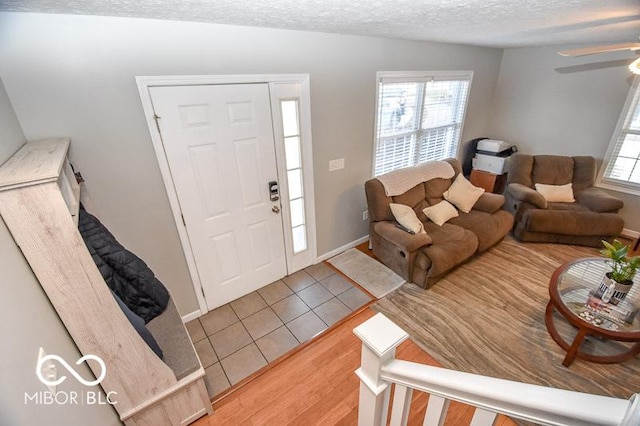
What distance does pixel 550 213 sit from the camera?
3199 mm

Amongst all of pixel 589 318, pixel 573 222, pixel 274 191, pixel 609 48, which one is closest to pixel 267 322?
pixel 274 191

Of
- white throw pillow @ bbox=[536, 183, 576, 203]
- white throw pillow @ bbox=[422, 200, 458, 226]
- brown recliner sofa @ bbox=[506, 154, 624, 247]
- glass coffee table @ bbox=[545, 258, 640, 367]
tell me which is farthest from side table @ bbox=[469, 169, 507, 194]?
glass coffee table @ bbox=[545, 258, 640, 367]

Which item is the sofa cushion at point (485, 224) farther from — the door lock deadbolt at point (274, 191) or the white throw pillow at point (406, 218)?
the door lock deadbolt at point (274, 191)

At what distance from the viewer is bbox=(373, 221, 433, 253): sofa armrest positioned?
2.54 m

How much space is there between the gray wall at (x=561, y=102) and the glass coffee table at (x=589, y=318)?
2.02 meters

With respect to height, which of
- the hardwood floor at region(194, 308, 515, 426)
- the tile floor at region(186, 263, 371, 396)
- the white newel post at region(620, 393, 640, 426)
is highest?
the white newel post at region(620, 393, 640, 426)

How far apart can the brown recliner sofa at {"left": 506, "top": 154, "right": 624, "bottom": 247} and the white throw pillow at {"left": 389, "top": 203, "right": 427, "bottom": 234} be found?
5.28 feet

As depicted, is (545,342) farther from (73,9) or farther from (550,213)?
(73,9)

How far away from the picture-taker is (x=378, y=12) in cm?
162

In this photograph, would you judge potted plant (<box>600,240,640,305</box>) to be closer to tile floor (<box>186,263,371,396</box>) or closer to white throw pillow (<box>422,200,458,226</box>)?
white throw pillow (<box>422,200,458,226</box>)

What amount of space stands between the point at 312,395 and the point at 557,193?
12.4 feet

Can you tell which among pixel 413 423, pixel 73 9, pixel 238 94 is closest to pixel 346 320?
pixel 413 423

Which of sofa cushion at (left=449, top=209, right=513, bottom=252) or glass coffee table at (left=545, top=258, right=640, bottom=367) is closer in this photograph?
glass coffee table at (left=545, top=258, right=640, bottom=367)

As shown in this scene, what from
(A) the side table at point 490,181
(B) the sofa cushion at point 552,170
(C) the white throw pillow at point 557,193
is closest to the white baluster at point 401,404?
(C) the white throw pillow at point 557,193
